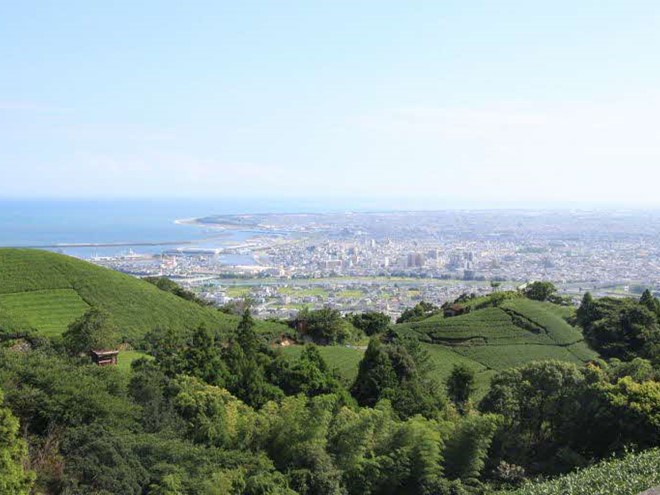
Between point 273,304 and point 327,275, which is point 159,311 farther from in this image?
point 327,275

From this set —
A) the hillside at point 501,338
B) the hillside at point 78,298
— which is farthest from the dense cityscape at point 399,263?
the hillside at point 501,338

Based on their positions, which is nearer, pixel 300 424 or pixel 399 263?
pixel 300 424

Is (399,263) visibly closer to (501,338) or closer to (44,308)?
(501,338)

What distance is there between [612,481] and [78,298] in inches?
884

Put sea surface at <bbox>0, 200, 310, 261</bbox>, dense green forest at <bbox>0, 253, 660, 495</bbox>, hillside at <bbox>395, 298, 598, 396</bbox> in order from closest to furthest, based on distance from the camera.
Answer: dense green forest at <bbox>0, 253, 660, 495</bbox> → hillside at <bbox>395, 298, 598, 396</bbox> → sea surface at <bbox>0, 200, 310, 261</bbox>

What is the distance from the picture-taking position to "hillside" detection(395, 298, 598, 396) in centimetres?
2462

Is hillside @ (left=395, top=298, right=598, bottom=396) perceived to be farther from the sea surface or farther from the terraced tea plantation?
the sea surface

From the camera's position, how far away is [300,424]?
11.4 metres

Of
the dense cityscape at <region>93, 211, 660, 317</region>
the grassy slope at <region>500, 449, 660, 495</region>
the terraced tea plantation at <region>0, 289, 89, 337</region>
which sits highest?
the terraced tea plantation at <region>0, 289, 89, 337</region>

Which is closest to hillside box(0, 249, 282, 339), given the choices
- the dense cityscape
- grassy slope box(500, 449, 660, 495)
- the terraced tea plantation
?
the terraced tea plantation

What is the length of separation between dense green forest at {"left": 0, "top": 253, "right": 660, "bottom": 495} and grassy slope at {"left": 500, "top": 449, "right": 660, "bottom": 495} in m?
0.04

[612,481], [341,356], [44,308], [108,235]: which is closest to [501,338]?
[341,356]

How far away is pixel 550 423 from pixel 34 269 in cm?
2281

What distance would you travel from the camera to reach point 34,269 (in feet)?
89.7
